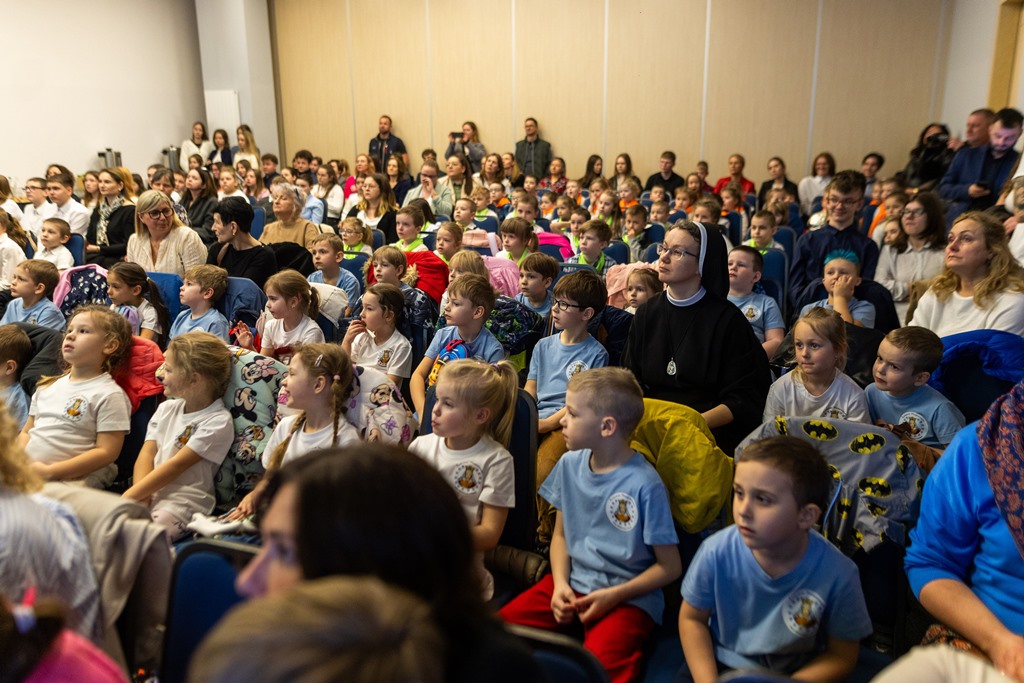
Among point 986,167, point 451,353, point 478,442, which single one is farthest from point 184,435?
point 986,167

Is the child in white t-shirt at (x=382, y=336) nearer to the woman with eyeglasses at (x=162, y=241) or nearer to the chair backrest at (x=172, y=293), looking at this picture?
the chair backrest at (x=172, y=293)

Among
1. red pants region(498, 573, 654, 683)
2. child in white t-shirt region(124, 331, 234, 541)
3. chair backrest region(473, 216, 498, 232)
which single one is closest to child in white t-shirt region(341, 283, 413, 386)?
child in white t-shirt region(124, 331, 234, 541)

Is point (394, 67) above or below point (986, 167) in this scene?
above

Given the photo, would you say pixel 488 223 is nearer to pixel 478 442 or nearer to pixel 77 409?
pixel 77 409

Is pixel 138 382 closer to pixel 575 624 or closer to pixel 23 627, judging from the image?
pixel 575 624

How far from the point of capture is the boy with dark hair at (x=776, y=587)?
1700 millimetres

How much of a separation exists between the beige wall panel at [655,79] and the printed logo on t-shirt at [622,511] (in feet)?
30.7

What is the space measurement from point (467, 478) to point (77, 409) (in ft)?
4.97

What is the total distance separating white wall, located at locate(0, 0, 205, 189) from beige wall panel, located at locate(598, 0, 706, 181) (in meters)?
6.71

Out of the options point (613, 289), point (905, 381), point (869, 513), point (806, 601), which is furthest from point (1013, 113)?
point (806, 601)

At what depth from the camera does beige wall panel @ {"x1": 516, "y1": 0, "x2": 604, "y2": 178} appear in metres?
10.9

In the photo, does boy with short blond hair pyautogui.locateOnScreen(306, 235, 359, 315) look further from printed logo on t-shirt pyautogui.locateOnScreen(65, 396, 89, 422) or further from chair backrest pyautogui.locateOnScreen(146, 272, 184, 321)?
printed logo on t-shirt pyautogui.locateOnScreen(65, 396, 89, 422)

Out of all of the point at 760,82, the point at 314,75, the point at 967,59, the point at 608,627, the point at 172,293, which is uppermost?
the point at 314,75

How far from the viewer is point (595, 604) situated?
6.36ft
